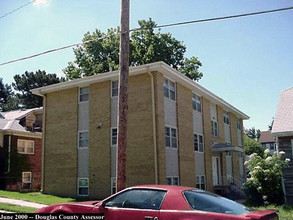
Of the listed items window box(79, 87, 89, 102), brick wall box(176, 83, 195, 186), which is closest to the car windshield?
brick wall box(176, 83, 195, 186)

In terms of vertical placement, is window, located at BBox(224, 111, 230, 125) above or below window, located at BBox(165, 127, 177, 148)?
above

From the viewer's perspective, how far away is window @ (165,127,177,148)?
781 inches

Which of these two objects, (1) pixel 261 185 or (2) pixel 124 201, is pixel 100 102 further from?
(2) pixel 124 201

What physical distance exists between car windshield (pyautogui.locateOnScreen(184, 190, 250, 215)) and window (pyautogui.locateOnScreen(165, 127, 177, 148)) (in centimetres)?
1322

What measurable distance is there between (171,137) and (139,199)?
13766 millimetres

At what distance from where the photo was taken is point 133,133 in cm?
1955

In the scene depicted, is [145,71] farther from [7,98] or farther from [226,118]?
[7,98]

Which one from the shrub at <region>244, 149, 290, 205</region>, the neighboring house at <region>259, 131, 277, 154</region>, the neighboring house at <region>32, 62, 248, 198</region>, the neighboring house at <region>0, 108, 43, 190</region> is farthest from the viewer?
the neighboring house at <region>259, 131, 277, 154</region>

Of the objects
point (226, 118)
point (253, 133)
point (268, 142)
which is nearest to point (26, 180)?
point (226, 118)

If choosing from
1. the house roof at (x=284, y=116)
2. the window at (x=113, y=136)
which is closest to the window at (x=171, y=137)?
the window at (x=113, y=136)

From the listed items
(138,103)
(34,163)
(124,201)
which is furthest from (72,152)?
(124,201)

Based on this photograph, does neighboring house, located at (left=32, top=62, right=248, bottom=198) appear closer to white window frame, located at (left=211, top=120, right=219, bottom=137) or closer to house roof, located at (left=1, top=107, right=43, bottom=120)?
white window frame, located at (left=211, top=120, right=219, bottom=137)

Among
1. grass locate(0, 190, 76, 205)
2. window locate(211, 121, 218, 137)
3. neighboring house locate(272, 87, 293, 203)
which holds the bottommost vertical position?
grass locate(0, 190, 76, 205)

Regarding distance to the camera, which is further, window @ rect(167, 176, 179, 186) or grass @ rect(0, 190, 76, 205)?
window @ rect(167, 176, 179, 186)
